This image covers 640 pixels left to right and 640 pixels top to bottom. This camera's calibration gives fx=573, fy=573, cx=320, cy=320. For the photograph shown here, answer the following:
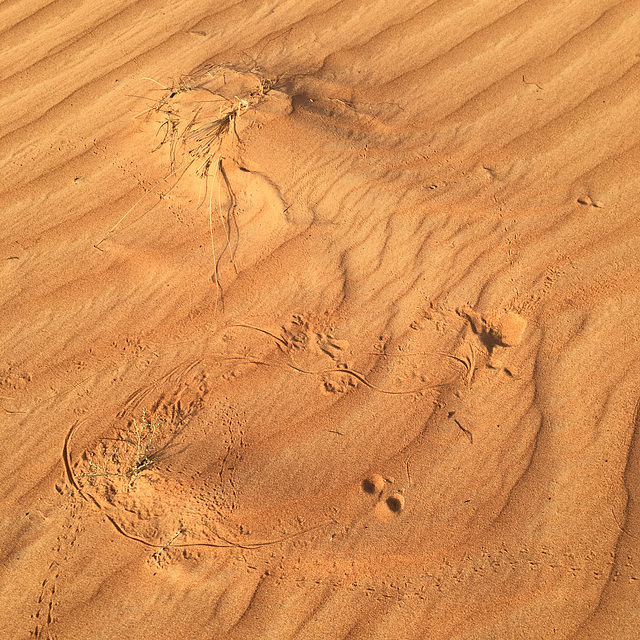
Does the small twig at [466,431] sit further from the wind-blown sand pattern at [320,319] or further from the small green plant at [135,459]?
the small green plant at [135,459]

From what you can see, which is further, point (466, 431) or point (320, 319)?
point (320, 319)

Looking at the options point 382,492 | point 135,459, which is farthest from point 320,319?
point 135,459

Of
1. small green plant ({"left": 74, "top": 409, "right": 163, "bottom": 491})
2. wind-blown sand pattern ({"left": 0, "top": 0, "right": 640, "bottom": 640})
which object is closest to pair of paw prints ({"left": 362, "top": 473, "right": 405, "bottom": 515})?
wind-blown sand pattern ({"left": 0, "top": 0, "right": 640, "bottom": 640})

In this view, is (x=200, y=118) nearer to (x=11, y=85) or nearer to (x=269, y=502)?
(x=11, y=85)

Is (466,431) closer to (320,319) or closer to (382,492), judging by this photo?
(382,492)


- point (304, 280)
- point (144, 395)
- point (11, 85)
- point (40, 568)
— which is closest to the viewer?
point (40, 568)

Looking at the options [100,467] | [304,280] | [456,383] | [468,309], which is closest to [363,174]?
[304,280]
